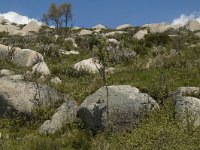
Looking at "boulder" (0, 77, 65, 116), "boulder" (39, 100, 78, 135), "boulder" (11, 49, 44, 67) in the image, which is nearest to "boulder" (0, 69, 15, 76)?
"boulder" (11, 49, 44, 67)

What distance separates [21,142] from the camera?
17.1m

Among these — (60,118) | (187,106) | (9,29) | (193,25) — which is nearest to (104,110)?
(60,118)

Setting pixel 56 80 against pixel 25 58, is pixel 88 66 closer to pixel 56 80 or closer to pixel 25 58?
pixel 56 80

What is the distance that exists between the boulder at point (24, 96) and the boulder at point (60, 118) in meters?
1.10

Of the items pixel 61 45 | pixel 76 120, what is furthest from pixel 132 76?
pixel 61 45

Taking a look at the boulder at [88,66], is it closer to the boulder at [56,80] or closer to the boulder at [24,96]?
the boulder at [56,80]

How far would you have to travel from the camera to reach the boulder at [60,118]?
18.5 meters

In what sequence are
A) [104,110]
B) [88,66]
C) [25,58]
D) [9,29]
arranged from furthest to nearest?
[9,29], [25,58], [88,66], [104,110]

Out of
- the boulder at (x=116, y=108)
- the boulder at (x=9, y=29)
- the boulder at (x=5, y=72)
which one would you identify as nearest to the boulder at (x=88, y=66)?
the boulder at (x=5, y=72)

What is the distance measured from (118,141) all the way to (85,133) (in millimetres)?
1627

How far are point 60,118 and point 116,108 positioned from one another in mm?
2175

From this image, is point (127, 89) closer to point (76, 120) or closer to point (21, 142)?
point (76, 120)

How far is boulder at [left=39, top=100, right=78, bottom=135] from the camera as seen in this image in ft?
60.6

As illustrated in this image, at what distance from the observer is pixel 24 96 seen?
20297mm
